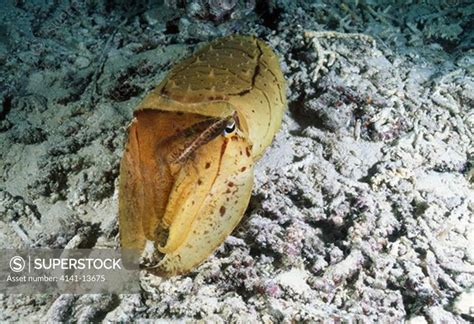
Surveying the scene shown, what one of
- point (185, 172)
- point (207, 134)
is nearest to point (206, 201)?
point (185, 172)

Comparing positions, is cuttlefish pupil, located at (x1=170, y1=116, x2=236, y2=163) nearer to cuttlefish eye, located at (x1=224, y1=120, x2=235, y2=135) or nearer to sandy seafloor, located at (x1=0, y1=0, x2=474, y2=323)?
cuttlefish eye, located at (x1=224, y1=120, x2=235, y2=135)

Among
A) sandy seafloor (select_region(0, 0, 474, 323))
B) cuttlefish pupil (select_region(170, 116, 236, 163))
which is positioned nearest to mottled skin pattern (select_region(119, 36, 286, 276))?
cuttlefish pupil (select_region(170, 116, 236, 163))

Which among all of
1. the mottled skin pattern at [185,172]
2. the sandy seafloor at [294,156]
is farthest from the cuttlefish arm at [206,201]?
the sandy seafloor at [294,156]

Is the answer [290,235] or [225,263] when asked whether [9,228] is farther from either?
[290,235]

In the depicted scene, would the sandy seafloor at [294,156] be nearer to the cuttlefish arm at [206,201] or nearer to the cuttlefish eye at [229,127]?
the cuttlefish arm at [206,201]

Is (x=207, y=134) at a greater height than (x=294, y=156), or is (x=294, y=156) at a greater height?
(x=207, y=134)

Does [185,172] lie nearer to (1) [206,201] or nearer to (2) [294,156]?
(1) [206,201]
